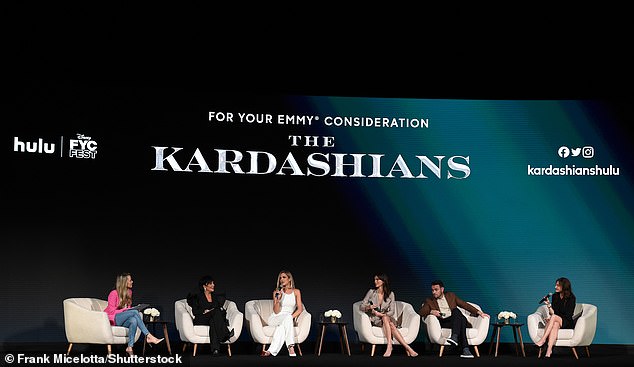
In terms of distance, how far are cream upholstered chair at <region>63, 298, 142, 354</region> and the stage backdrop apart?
887mm

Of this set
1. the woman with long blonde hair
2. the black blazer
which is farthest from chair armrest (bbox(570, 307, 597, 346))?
the woman with long blonde hair

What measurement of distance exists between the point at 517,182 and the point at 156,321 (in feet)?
14.3

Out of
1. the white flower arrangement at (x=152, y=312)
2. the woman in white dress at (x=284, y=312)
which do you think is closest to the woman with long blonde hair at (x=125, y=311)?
the white flower arrangement at (x=152, y=312)

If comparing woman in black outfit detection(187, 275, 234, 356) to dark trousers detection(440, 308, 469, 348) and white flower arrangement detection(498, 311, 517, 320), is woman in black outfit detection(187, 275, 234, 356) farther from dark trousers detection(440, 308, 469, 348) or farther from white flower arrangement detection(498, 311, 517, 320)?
white flower arrangement detection(498, 311, 517, 320)

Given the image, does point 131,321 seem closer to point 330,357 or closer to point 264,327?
point 264,327

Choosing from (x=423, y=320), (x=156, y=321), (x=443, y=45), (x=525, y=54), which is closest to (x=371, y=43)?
(x=443, y=45)

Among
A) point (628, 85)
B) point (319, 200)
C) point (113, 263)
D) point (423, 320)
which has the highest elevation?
point (628, 85)

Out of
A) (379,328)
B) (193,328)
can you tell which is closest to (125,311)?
(193,328)

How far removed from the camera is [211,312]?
996cm

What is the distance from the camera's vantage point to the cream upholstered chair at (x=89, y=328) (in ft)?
31.4

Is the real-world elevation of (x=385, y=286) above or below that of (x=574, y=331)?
above

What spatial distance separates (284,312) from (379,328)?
102cm

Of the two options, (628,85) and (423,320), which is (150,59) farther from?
(628,85)

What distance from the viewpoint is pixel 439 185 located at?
11.1 m
